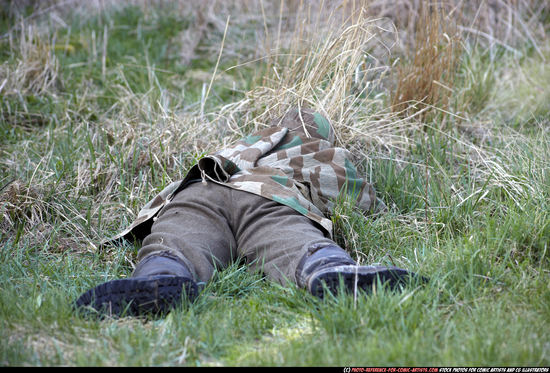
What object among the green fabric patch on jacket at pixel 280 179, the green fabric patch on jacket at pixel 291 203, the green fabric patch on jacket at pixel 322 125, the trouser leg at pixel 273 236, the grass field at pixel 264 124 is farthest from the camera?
the green fabric patch on jacket at pixel 322 125

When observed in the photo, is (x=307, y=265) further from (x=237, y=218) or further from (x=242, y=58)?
(x=242, y=58)

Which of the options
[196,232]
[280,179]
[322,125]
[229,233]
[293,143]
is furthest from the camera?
[322,125]

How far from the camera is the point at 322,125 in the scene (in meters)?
2.79

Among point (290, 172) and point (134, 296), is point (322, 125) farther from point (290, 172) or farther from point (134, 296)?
point (134, 296)

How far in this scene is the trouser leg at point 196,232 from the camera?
208 cm

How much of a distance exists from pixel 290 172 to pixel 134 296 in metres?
1.04

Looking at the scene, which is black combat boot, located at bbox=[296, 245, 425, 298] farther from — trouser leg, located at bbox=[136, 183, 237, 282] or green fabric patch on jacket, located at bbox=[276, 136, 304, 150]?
green fabric patch on jacket, located at bbox=[276, 136, 304, 150]

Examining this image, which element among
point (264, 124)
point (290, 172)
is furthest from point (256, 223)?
point (264, 124)

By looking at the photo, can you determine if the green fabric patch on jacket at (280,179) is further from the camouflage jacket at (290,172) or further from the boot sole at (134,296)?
the boot sole at (134,296)

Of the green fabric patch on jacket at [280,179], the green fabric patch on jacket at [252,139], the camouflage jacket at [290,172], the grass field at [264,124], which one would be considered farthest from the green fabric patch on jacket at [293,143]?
the grass field at [264,124]

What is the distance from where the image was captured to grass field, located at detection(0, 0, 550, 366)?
1.67m

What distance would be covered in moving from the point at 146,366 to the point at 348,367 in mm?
565

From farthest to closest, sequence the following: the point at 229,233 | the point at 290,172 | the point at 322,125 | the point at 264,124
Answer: the point at 264,124 → the point at 322,125 → the point at 290,172 → the point at 229,233

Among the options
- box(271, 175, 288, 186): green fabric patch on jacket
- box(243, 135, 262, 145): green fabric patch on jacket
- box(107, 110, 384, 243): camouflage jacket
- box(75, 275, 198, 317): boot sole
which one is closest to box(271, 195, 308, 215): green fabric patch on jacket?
box(107, 110, 384, 243): camouflage jacket
